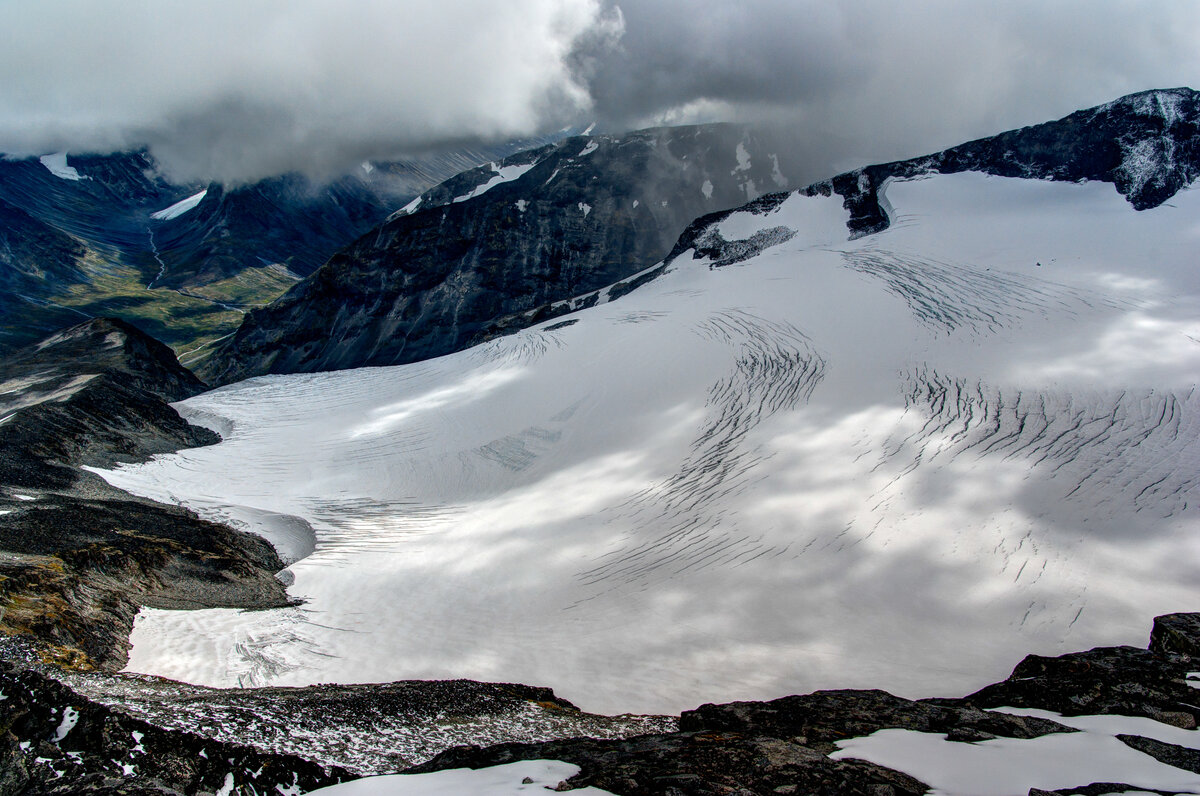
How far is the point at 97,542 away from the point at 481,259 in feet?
303

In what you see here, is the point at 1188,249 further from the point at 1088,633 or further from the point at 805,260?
the point at 1088,633

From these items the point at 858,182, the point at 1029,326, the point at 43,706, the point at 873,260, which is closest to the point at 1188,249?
the point at 1029,326

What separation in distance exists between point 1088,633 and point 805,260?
27778 mm

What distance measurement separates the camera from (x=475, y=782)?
28.9 ft

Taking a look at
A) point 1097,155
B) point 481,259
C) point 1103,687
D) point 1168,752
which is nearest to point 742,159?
point 481,259

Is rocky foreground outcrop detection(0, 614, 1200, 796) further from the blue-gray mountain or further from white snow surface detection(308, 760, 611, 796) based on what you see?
the blue-gray mountain

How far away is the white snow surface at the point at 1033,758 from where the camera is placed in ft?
Result: 25.0

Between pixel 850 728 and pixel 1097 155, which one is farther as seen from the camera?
pixel 1097 155

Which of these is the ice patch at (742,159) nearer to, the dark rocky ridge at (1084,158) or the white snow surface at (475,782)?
the dark rocky ridge at (1084,158)

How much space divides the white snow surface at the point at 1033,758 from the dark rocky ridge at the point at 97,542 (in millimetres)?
15424

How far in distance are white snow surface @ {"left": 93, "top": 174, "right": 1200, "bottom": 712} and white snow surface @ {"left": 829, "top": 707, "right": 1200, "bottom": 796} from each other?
4218 millimetres

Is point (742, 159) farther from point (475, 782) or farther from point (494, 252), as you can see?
point (475, 782)

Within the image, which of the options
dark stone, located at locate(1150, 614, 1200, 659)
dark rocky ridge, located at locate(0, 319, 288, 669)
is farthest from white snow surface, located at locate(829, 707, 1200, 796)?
dark rocky ridge, located at locate(0, 319, 288, 669)

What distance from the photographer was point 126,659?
15.1 m
